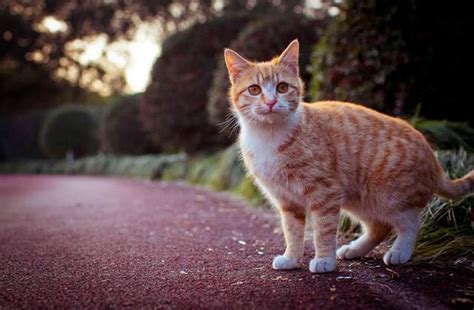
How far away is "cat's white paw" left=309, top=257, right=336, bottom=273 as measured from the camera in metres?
2.50

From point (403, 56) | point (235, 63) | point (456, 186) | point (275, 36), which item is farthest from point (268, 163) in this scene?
point (275, 36)

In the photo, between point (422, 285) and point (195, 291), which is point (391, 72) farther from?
point (195, 291)

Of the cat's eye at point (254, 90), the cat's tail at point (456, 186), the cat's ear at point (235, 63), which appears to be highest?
the cat's ear at point (235, 63)

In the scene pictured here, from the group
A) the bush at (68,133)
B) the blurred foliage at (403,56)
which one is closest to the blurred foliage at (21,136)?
the bush at (68,133)

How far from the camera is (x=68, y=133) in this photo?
20094 mm

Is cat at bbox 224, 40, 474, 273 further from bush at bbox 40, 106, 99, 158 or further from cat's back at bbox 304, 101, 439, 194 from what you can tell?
bush at bbox 40, 106, 99, 158

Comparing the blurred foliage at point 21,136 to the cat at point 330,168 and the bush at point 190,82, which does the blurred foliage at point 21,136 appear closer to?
the bush at point 190,82

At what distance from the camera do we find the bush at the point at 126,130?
15016 millimetres

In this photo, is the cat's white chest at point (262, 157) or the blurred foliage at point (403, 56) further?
the blurred foliage at point (403, 56)

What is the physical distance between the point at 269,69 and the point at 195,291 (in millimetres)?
1427

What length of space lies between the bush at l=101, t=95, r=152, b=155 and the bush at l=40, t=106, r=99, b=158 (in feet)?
18.0

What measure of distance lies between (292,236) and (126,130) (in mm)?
13028

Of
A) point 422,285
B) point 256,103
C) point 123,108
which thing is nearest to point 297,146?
point 256,103

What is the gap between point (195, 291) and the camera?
2.21 m
